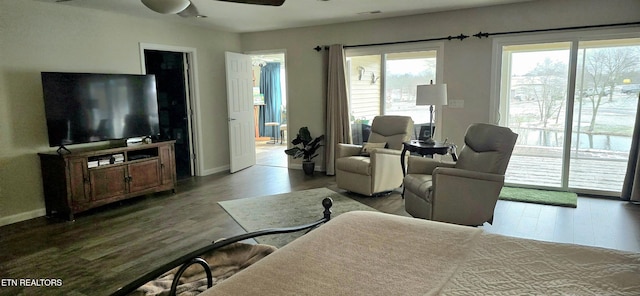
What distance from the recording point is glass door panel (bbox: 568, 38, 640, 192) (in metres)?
4.66

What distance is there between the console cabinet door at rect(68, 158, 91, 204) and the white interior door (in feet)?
8.35

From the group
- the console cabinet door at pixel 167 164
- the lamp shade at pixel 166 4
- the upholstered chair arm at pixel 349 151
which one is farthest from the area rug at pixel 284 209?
the lamp shade at pixel 166 4

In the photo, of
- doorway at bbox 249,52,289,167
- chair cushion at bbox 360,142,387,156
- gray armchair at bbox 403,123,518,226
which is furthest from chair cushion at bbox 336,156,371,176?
doorway at bbox 249,52,289,167

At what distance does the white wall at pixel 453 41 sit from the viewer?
15.5 ft

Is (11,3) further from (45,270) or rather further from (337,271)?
(337,271)

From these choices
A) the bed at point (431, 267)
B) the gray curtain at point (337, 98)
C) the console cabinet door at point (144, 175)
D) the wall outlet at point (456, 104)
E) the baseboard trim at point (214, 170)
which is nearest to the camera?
the bed at point (431, 267)

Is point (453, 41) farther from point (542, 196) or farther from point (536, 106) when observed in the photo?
point (542, 196)

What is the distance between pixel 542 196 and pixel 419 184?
1.97 m

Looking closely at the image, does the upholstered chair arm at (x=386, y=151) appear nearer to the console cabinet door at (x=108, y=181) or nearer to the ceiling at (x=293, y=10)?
the ceiling at (x=293, y=10)

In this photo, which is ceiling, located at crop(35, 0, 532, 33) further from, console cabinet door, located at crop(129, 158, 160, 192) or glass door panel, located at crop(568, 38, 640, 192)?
console cabinet door, located at crop(129, 158, 160, 192)

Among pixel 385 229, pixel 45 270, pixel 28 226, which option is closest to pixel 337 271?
pixel 385 229

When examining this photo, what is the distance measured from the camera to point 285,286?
1.33 m

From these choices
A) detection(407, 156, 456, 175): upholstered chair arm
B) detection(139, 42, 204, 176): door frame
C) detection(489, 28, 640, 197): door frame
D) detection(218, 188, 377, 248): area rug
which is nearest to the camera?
detection(218, 188, 377, 248): area rug

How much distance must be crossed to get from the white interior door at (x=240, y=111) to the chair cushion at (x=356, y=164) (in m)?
2.33
